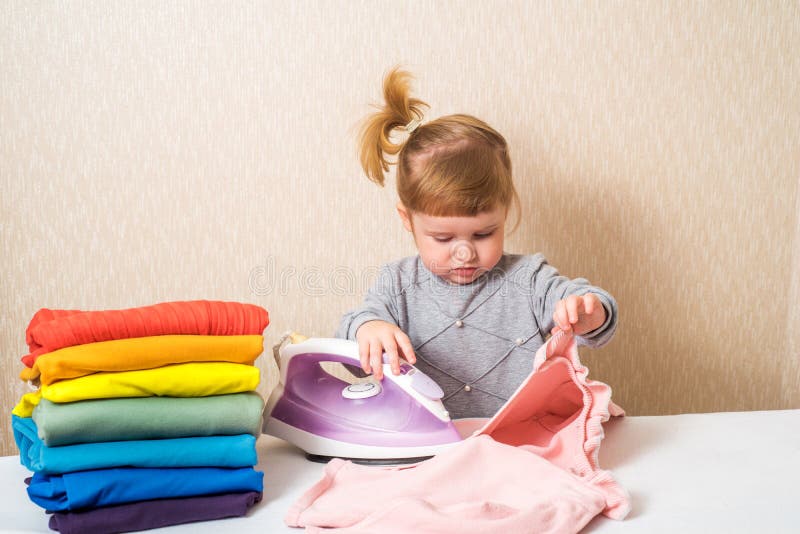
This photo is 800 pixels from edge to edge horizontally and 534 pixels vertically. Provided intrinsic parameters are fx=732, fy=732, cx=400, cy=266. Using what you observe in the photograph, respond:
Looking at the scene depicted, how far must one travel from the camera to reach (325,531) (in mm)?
749

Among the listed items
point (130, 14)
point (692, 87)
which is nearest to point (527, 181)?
point (692, 87)

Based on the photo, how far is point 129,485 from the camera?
2.52 feet

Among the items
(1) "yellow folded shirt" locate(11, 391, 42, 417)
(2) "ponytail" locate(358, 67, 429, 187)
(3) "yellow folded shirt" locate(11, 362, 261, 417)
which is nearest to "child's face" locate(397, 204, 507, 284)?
(2) "ponytail" locate(358, 67, 429, 187)

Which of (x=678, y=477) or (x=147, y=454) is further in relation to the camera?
(x=678, y=477)

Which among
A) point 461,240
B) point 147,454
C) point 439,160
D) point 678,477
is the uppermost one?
point 439,160

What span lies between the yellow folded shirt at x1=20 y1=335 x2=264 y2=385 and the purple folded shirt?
146 mm

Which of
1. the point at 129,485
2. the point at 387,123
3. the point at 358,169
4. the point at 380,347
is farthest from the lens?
the point at 358,169

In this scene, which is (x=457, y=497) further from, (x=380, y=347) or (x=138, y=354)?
(x=138, y=354)

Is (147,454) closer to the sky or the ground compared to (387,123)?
closer to the ground

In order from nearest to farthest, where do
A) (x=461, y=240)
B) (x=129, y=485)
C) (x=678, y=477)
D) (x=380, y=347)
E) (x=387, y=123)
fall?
(x=129, y=485) < (x=678, y=477) < (x=380, y=347) < (x=461, y=240) < (x=387, y=123)

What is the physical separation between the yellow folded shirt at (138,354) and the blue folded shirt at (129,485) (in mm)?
107

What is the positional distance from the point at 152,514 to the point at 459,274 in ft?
1.99

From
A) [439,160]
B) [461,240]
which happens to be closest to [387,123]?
[439,160]

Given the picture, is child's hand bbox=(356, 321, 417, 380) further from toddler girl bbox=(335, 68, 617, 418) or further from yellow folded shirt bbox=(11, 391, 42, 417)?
yellow folded shirt bbox=(11, 391, 42, 417)
